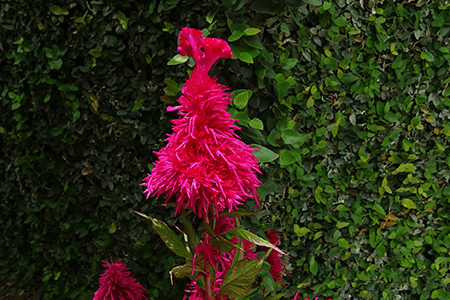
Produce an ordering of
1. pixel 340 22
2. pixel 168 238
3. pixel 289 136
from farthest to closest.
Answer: pixel 340 22 < pixel 289 136 < pixel 168 238

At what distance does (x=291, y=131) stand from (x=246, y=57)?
0.39 meters

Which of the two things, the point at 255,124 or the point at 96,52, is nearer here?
the point at 255,124

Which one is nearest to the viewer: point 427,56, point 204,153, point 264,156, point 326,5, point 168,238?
point 204,153

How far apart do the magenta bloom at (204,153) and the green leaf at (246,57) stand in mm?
481

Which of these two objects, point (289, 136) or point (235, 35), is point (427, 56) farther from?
point (235, 35)

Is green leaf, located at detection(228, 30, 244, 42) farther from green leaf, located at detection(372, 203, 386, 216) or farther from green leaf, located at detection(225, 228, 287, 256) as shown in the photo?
green leaf, located at detection(372, 203, 386, 216)

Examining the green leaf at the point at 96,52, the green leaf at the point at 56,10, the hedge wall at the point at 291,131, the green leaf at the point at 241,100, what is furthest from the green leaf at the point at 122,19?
the green leaf at the point at 241,100

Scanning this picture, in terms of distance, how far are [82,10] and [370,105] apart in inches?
69.7

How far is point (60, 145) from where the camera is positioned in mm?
2430

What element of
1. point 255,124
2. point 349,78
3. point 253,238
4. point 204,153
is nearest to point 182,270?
point 253,238

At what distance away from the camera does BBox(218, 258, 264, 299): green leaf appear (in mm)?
951

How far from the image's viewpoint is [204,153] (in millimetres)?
883

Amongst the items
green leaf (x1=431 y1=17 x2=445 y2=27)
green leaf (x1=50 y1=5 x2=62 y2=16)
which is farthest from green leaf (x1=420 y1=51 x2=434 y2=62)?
green leaf (x1=50 y1=5 x2=62 y2=16)

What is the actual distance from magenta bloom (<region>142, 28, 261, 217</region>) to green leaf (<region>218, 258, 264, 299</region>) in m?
0.19
